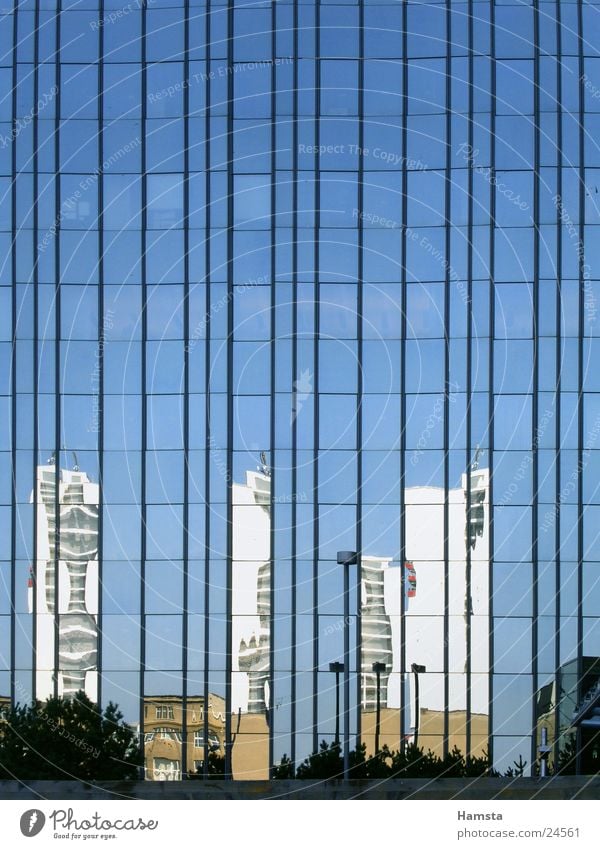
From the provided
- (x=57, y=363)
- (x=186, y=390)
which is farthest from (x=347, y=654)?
(x=57, y=363)

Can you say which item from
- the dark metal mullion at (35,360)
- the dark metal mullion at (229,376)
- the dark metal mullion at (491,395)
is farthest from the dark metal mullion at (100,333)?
the dark metal mullion at (491,395)

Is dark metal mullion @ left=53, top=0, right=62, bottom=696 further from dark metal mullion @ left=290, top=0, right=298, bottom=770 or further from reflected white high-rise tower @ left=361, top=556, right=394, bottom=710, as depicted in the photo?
reflected white high-rise tower @ left=361, top=556, right=394, bottom=710

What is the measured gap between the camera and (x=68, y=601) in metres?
27.0

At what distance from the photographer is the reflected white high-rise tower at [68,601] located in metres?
27.0

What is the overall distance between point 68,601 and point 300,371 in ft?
24.0

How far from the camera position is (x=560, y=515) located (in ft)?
88.4

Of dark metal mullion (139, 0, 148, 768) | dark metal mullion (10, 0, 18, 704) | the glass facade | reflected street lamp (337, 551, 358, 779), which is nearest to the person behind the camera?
reflected street lamp (337, 551, 358, 779)

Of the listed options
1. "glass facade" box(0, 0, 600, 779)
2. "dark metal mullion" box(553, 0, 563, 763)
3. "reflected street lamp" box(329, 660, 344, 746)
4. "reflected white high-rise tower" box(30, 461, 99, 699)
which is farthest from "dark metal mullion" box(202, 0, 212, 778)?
"dark metal mullion" box(553, 0, 563, 763)

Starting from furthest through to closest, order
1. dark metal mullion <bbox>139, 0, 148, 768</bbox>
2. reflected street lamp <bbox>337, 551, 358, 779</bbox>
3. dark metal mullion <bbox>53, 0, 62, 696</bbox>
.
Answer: dark metal mullion <bbox>53, 0, 62, 696</bbox>
dark metal mullion <bbox>139, 0, 148, 768</bbox>
reflected street lamp <bbox>337, 551, 358, 779</bbox>

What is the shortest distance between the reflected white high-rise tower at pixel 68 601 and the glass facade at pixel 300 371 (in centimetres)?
6

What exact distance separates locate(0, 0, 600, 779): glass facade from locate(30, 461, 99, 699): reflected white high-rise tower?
2.5 inches

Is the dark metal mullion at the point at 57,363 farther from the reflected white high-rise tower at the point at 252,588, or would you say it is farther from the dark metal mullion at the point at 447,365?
the dark metal mullion at the point at 447,365

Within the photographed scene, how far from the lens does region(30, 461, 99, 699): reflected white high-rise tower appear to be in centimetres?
2695

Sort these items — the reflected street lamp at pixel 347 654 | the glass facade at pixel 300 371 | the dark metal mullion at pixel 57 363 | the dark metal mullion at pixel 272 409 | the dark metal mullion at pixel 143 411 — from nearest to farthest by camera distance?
the reflected street lamp at pixel 347 654 < the dark metal mullion at pixel 272 409 < the glass facade at pixel 300 371 < the dark metal mullion at pixel 143 411 < the dark metal mullion at pixel 57 363
